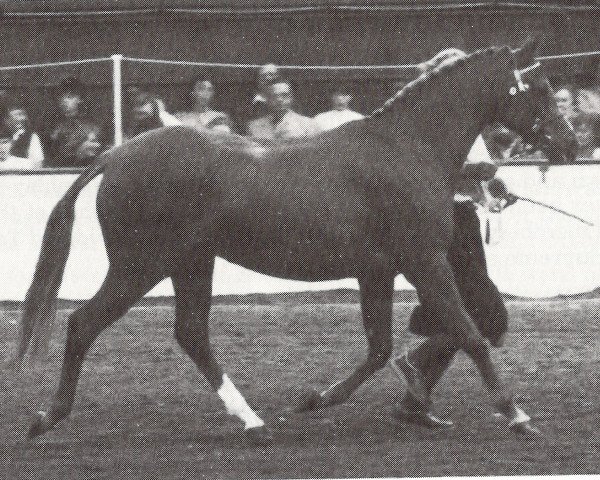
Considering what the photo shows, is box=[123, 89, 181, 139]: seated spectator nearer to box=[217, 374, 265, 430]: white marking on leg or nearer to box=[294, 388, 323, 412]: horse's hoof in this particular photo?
box=[294, 388, 323, 412]: horse's hoof

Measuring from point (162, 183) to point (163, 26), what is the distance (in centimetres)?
711

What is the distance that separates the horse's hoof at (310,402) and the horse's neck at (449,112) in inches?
A: 45.5

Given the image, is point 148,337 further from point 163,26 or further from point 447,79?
point 163,26

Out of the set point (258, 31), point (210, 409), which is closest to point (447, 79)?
point (210, 409)

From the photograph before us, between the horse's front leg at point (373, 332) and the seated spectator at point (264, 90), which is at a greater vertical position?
the seated spectator at point (264, 90)

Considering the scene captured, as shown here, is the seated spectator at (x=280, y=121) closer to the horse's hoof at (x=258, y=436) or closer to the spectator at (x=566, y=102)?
the spectator at (x=566, y=102)

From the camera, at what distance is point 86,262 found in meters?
10.2

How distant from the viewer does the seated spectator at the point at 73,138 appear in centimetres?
1034

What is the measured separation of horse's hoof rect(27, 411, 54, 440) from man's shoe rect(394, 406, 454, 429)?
1.48 meters

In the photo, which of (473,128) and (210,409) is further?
(210,409)

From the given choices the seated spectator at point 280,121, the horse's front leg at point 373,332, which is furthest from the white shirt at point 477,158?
the seated spectator at point 280,121

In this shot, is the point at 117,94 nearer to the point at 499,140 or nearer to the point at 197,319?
the point at 499,140

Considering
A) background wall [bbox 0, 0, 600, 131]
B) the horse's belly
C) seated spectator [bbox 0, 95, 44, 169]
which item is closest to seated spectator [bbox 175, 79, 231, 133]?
seated spectator [bbox 0, 95, 44, 169]

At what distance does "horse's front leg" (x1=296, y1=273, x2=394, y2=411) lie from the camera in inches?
256
